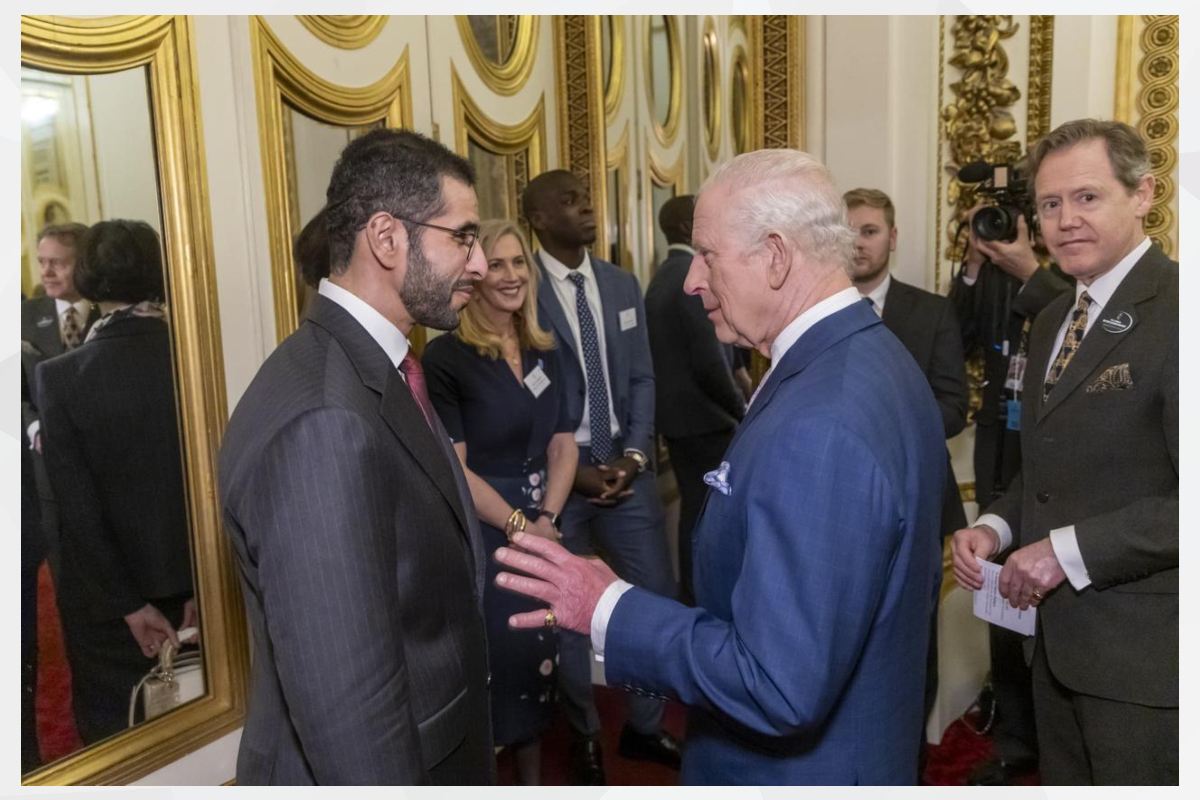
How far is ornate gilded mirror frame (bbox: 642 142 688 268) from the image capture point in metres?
4.96

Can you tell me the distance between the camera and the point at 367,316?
1640 millimetres

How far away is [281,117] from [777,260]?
1561 millimetres

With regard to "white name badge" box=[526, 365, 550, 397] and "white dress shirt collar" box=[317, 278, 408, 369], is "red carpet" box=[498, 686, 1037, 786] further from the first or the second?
"white dress shirt collar" box=[317, 278, 408, 369]

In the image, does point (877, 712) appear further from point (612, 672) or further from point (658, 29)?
point (658, 29)

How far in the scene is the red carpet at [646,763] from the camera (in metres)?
3.27

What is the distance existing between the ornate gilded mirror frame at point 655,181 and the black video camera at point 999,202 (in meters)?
1.90

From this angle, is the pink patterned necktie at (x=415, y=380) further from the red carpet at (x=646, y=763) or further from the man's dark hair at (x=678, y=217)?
the man's dark hair at (x=678, y=217)

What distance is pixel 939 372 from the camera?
3.34 m

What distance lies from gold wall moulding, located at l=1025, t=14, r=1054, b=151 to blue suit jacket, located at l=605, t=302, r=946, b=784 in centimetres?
272

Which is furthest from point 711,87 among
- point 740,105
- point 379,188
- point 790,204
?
point 790,204

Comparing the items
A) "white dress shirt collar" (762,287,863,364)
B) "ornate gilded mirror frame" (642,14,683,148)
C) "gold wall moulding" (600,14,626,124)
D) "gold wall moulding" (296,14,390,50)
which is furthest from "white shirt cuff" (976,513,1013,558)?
"ornate gilded mirror frame" (642,14,683,148)

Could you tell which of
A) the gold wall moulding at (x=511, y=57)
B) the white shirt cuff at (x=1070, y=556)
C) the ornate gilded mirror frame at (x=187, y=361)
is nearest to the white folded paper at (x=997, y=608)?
the white shirt cuff at (x=1070, y=556)

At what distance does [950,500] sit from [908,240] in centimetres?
125
